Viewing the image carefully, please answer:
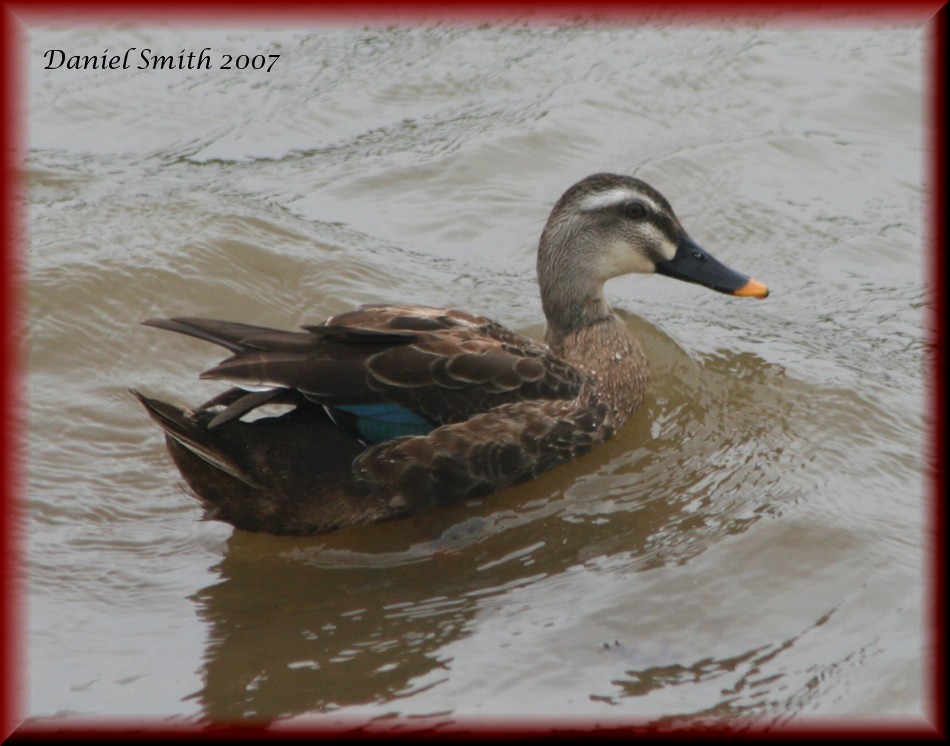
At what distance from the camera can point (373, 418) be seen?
6066 millimetres

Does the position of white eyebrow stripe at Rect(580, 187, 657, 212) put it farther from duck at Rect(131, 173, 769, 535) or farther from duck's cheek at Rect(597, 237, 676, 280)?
duck at Rect(131, 173, 769, 535)

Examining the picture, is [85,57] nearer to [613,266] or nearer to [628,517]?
[613,266]

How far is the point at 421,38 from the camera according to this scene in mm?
11273

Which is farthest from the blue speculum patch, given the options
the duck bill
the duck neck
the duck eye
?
the duck bill

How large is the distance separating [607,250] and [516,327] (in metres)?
1.04

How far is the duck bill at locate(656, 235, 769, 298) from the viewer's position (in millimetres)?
7191

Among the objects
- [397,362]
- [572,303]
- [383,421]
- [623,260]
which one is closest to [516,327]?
[572,303]

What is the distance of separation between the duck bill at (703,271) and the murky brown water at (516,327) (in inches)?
24.2

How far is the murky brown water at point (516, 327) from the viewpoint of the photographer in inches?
204

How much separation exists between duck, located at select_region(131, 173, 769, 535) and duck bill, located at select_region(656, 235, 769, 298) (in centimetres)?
76

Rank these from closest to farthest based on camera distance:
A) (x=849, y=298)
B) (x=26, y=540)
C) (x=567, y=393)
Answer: (x=26, y=540) < (x=567, y=393) < (x=849, y=298)

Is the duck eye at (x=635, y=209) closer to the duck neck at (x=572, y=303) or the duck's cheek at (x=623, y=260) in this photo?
the duck's cheek at (x=623, y=260)

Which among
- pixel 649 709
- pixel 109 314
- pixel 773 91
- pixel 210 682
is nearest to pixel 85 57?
pixel 109 314

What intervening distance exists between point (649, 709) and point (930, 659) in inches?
44.6
